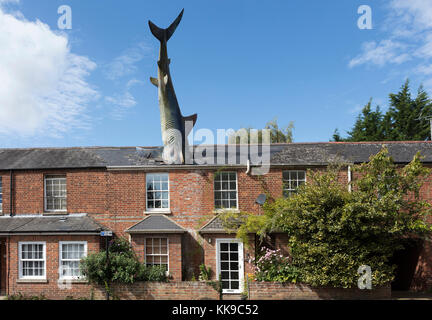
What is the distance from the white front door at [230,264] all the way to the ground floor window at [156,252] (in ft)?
7.47

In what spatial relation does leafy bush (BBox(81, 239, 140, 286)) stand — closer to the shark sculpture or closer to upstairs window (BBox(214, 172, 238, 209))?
upstairs window (BBox(214, 172, 238, 209))

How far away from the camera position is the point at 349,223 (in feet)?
44.3

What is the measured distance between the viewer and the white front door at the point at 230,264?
1575 cm

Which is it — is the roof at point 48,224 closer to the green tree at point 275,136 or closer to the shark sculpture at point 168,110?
the shark sculpture at point 168,110

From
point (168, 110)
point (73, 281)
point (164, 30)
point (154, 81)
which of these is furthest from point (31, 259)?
point (164, 30)

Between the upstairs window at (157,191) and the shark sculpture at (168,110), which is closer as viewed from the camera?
the upstairs window at (157,191)

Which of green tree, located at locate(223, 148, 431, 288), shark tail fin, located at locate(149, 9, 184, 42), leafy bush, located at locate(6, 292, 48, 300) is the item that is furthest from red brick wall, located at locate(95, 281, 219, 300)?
shark tail fin, located at locate(149, 9, 184, 42)

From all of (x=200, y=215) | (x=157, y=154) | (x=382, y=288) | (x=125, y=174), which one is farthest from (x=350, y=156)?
(x=125, y=174)

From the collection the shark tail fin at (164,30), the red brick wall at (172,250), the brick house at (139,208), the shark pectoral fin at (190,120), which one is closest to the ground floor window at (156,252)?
the brick house at (139,208)

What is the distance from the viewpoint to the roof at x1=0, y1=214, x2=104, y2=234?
15.9 metres

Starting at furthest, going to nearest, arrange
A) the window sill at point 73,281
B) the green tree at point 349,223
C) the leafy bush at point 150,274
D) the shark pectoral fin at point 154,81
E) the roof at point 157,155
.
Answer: the shark pectoral fin at point 154,81 → the roof at point 157,155 → the window sill at point 73,281 → the leafy bush at point 150,274 → the green tree at point 349,223

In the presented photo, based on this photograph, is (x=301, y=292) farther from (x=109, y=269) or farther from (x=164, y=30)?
(x=164, y=30)

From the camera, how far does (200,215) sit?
17.0 m

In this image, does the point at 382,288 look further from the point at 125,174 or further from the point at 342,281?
the point at 125,174
